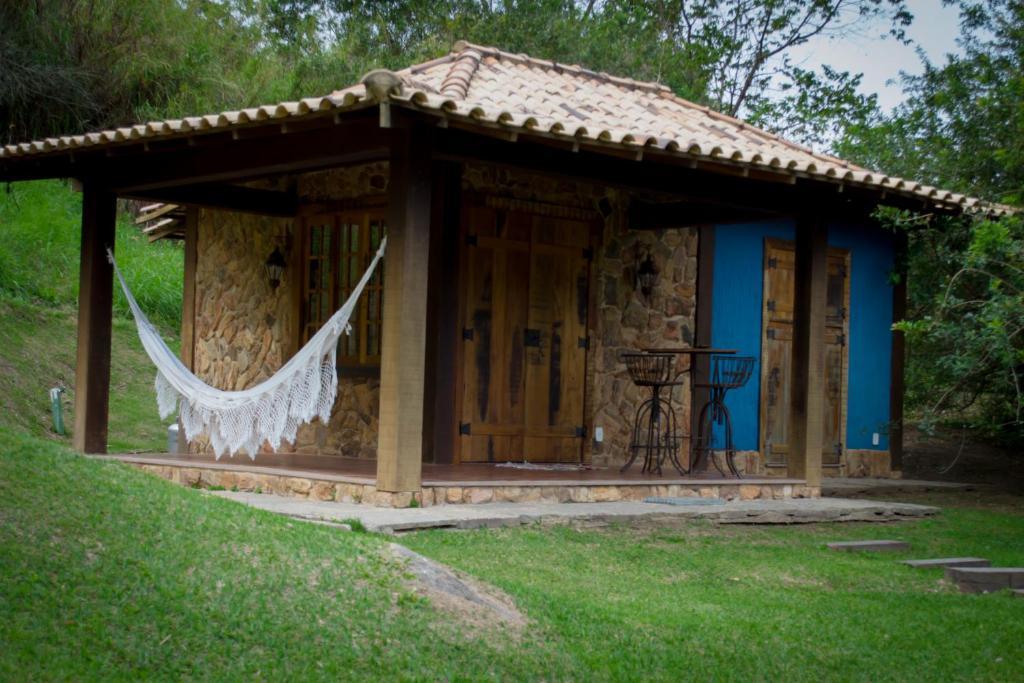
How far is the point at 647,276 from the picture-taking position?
1019cm

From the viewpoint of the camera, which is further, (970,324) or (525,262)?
(525,262)

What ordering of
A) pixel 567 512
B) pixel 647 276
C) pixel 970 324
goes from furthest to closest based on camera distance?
pixel 647 276 < pixel 970 324 < pixel 567 512

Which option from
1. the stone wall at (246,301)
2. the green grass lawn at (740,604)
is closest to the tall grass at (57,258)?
the stone wall at (246,301)

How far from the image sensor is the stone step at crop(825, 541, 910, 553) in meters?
7.25

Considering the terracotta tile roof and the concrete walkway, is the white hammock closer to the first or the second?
the concrete walkway

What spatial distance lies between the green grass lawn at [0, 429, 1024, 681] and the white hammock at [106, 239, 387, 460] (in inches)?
61.3

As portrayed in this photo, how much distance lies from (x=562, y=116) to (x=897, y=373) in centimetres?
516

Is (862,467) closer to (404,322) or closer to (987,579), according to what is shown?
(987,579)

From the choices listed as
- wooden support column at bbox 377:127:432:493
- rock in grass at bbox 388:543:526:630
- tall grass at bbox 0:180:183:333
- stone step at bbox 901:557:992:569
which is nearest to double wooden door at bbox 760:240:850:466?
stone step at bbox 901:557:992:569

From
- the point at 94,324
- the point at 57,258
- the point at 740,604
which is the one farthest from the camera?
the point at 57,258

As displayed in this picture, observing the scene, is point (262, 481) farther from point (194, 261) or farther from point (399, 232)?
point (194, 261)

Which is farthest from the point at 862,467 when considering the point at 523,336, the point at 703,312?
the point at 523,336

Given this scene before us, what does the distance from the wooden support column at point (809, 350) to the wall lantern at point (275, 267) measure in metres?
4.07

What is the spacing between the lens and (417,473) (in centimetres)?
696
